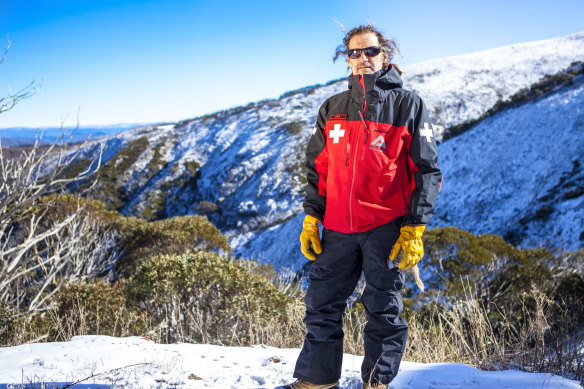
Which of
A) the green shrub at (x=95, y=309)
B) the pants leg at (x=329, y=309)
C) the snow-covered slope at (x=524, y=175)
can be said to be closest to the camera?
the pants leg at (x=329, y=309)

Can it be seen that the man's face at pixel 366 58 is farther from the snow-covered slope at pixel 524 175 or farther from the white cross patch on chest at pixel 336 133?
the snow-covered slope at pixel 524 175

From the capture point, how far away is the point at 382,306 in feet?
7.17

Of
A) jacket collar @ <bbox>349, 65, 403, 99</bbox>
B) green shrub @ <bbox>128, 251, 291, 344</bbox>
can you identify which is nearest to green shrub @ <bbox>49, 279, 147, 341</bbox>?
green shrub @ <bbox>128, 251, 291, 344</bbox>

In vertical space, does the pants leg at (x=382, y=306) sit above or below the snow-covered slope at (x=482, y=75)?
below

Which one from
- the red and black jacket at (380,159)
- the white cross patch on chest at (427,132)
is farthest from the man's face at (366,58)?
the white cross patch on chest at (427,132)

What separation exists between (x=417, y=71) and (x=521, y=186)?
2575 cm

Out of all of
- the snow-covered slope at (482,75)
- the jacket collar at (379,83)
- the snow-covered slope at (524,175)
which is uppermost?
the snow-covered slope at (482,75)

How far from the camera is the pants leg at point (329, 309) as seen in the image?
226 centimetres

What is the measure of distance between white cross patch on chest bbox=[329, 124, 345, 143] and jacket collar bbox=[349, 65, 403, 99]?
222 mm

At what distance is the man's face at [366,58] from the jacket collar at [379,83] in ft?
0.37

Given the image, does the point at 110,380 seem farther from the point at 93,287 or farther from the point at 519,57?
the point at 519,57

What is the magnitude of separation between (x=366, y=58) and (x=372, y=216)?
1.02 m

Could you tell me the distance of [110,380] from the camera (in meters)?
2.36

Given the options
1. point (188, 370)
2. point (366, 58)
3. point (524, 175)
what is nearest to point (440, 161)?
point (524, 175)
